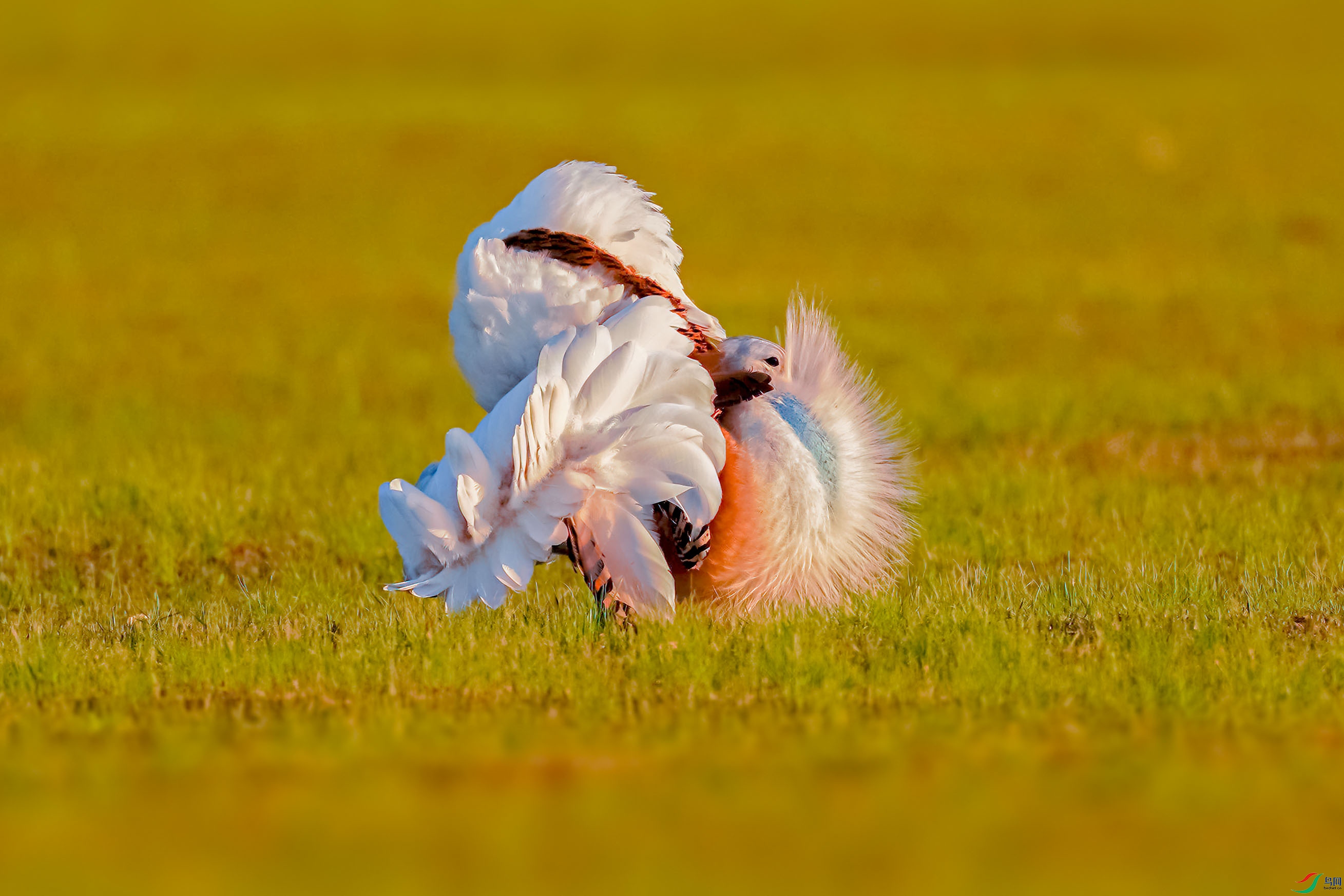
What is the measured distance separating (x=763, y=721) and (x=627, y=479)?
3.16ft

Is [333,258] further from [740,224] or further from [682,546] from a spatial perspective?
[682,546]

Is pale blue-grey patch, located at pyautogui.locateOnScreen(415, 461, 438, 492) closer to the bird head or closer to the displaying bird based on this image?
the displaying bird

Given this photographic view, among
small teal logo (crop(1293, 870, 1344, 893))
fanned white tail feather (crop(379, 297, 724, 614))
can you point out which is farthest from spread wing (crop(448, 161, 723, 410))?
small teal logo (crop(1293, 870, 1344, 893))

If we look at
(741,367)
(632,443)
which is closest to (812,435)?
(741,367)

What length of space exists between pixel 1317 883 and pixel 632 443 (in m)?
2.54

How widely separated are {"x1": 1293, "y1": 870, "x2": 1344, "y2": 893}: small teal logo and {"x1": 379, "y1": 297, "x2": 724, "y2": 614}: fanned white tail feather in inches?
89.8

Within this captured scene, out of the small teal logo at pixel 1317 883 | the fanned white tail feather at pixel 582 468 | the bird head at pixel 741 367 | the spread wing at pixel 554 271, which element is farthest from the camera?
the spread wing at pixel 554 271

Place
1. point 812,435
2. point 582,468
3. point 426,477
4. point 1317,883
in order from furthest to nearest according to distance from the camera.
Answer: point 426,477 < point 812,435 < point 582,468 < point 1317,883

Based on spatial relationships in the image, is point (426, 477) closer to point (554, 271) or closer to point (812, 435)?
point (554, 271)

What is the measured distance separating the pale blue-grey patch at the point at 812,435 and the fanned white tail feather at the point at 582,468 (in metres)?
0.34

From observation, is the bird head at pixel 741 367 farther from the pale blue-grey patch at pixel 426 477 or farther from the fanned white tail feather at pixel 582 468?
the pale blue-grey patch at pixel 426 477

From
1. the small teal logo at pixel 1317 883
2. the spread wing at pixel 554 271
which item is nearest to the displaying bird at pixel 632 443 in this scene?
the spread wing at pixel 554 271

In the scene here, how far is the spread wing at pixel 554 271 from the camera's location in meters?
5.86

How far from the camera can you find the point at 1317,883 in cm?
389
